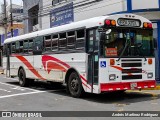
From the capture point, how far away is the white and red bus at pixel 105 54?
38.2 ft

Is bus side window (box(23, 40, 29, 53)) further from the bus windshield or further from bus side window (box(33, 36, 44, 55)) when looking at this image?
the bus windshield

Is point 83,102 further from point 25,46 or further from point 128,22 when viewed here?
point 25,46

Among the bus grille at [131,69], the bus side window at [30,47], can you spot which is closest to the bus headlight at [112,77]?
the bus grille at [131,69]

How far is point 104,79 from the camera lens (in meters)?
11.5

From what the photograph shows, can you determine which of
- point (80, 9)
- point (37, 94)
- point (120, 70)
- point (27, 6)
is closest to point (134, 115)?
point (120, 70)

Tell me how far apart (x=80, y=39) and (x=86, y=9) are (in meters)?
10.7

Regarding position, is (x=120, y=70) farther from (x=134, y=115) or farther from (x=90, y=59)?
(x=134, y=115)

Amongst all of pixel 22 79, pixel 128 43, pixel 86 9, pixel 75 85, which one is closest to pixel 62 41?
pixel 75 85

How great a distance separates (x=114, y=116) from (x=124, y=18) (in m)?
4.10

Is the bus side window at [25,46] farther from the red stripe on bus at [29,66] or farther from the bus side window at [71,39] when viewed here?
the bus side window at [71,39]

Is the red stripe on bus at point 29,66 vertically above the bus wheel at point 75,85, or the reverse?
the red stripe on bus at point 29,66

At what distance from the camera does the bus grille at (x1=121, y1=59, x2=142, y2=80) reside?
1195cm

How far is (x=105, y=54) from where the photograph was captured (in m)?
11.6

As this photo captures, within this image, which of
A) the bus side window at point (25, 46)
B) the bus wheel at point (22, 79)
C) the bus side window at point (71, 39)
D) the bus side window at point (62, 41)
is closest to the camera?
the bus side window at point (71, 39)
